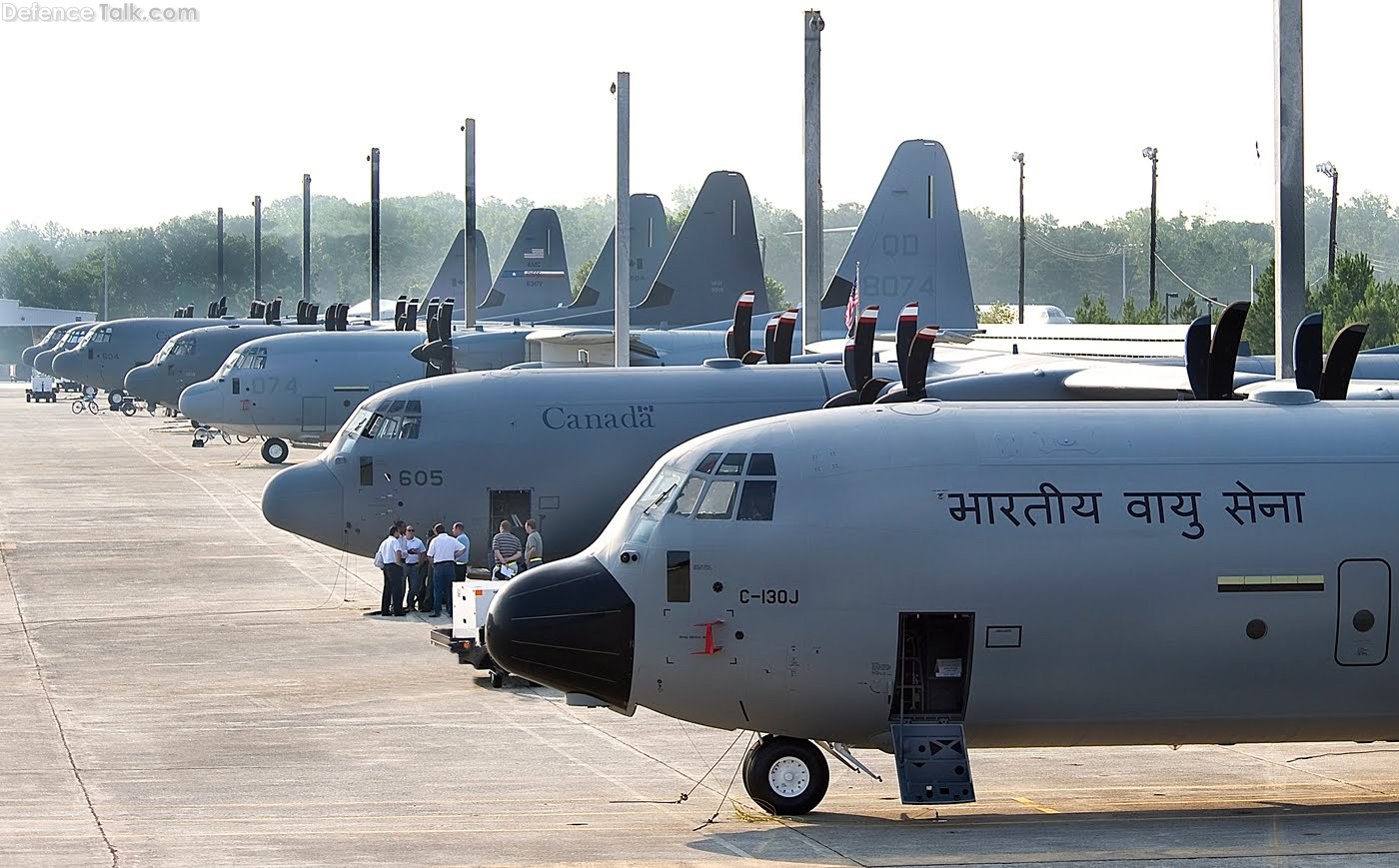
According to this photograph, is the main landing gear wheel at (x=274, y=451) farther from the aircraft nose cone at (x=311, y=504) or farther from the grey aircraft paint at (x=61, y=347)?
the grey aircraft paint at (x=61, y=347)

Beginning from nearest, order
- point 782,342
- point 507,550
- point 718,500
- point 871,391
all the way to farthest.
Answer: point 718,500
point 871,391
point 507,550
point 782,342

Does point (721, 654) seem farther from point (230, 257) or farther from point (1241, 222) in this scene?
point (1241, 222)

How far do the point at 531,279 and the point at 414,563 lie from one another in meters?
55.0

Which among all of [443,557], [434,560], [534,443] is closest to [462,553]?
[443,557]

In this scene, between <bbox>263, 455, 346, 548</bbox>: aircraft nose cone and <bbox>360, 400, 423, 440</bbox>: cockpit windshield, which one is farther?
<bbox>263, 455, 346, 548</bbox>: aircraft nose cone

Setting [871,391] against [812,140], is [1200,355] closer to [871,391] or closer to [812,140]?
[871,391]

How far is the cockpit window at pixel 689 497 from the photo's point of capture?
1596 centimetres

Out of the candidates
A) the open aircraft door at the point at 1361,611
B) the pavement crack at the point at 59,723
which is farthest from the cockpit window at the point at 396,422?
the open aircraft door at the point at 1361,611

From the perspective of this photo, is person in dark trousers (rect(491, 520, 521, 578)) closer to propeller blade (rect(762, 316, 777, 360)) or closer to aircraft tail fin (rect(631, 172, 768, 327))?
propeller blade (rect(762, 316, 777, 360))

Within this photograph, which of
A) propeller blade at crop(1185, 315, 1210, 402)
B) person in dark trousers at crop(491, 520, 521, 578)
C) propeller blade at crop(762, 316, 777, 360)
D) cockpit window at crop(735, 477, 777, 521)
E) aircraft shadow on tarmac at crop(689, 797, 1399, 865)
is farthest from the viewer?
propeller blade at crop(762, 316, 777, 360)

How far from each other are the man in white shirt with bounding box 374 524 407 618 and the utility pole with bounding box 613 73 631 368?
8.15 metres

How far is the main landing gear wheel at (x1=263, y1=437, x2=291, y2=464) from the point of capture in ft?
196

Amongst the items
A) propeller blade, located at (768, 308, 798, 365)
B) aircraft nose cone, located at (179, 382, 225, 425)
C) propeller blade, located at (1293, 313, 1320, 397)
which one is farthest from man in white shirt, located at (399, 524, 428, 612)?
aircraft nose cone, located at (179, 382, 225, 425)

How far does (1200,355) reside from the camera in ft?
64.3
